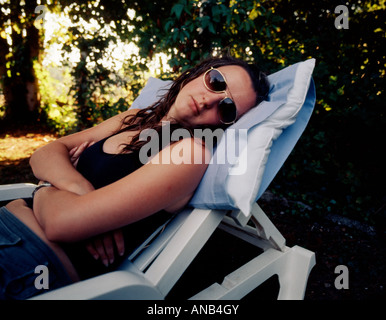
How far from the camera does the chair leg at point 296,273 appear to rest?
145cm

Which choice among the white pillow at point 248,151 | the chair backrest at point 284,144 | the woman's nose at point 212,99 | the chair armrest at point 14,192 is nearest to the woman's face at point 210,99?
the woman's nose at point 212,99

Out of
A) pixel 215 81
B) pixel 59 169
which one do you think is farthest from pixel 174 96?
pixel 59 169

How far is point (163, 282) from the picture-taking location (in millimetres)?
1019

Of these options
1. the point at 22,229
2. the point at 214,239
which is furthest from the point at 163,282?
the point at 214,239

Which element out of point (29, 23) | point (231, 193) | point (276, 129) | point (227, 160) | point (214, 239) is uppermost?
point (29, 23)

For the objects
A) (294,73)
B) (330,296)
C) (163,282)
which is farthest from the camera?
(330,296)

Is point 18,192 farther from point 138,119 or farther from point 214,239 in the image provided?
point 214,239

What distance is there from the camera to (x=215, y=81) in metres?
1.49

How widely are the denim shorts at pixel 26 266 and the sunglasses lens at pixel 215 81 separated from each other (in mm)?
1203

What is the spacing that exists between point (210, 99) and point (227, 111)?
12 cm

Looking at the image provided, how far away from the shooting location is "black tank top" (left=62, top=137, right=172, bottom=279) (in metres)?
Answer: 1.20

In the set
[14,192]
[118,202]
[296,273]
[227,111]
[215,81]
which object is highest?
[215,81]

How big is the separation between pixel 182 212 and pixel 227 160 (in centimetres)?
38

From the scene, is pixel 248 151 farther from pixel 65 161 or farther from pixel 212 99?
pixel 65 161
